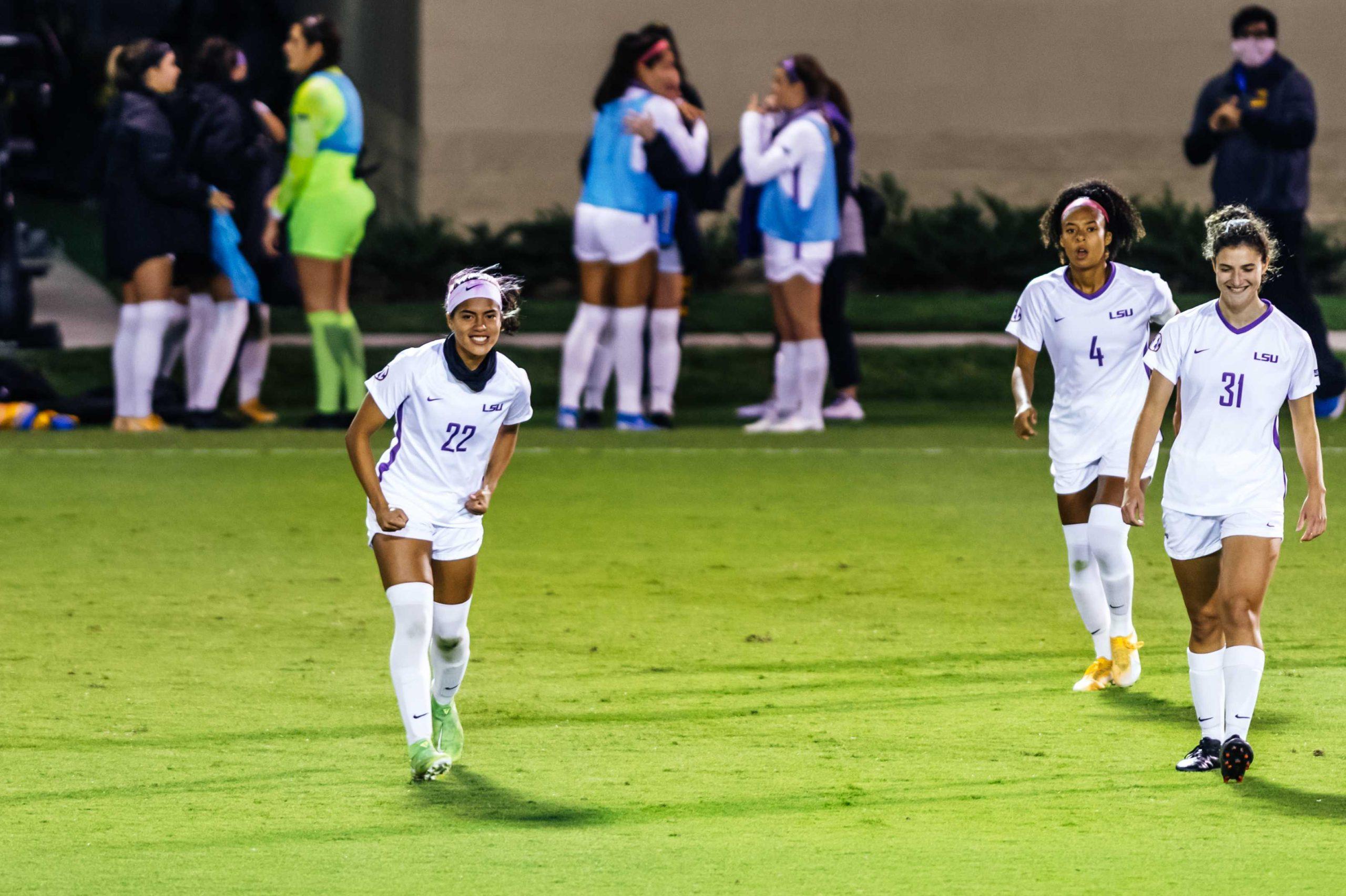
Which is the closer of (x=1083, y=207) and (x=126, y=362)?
(x=1083, y=207)

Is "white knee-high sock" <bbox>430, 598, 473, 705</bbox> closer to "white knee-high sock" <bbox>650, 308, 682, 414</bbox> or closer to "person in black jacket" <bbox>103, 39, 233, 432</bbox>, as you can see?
"person in black jacket" <bbox>103, 39, 233, 432</bbox>

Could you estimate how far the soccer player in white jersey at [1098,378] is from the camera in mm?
7426

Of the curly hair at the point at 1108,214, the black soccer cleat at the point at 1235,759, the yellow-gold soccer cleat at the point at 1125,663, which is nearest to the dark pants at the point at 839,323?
the curly hair at the point at 1108,214

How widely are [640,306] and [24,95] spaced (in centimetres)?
481

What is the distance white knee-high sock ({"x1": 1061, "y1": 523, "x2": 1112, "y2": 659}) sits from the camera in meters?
7.52

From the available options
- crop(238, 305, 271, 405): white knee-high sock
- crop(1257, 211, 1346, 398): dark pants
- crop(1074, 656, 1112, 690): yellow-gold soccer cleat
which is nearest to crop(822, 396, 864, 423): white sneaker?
crop(1257, 211, 1346, 398): dark pants

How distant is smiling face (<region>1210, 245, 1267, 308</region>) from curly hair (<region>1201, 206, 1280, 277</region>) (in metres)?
0.01

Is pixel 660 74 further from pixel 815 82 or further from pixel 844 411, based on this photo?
pixel 844 411

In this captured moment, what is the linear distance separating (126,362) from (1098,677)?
8.88 m

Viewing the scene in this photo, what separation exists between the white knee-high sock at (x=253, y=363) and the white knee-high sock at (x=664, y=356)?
2.62 meters

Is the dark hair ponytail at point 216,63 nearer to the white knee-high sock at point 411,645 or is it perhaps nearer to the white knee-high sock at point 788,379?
the white knee-high sock at point 788,379

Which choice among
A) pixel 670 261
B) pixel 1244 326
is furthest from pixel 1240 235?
pixel 670 261

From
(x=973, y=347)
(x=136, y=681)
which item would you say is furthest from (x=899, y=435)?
(x=136, y=681)

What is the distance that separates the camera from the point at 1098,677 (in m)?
7.37
